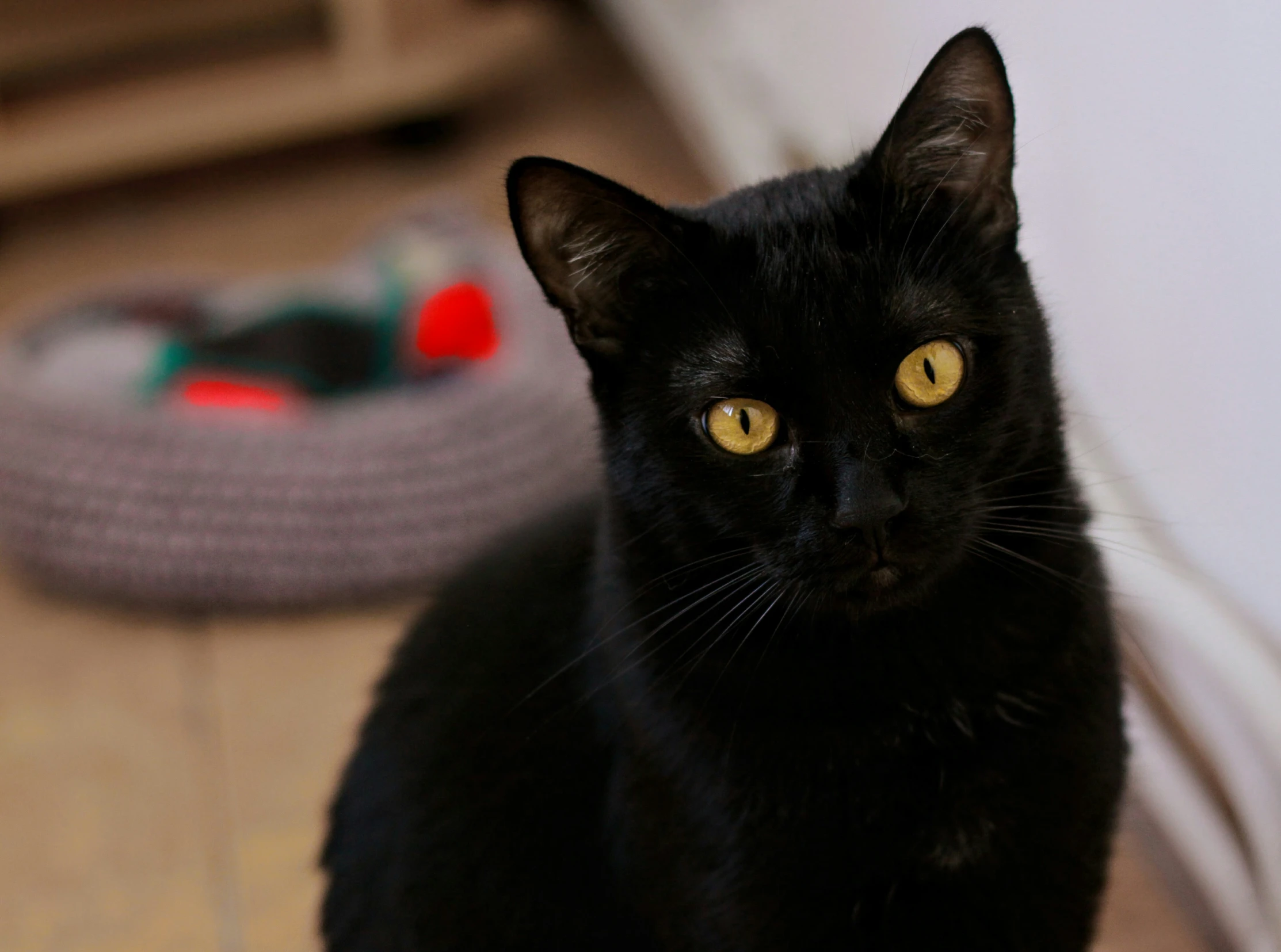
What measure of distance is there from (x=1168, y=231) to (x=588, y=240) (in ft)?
1.57

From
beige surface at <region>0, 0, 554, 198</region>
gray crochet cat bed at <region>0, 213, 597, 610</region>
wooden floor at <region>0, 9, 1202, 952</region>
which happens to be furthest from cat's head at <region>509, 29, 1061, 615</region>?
beige surface at <region>0, 0, 554, 198</region>

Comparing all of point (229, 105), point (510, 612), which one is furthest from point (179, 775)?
point (229, 105)

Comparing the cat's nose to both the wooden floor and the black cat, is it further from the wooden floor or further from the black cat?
the wooden floor

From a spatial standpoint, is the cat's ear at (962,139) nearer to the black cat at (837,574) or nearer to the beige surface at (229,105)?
the black cat at (837,574)

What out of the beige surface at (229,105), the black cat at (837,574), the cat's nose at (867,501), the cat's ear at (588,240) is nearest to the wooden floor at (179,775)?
the cat's ear at (588,240)

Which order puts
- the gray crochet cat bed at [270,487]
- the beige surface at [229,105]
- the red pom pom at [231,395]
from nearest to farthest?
the gray crochet cat bed at [270,487]
the red pom pom at [231,395]
the beige surface at [229,105]

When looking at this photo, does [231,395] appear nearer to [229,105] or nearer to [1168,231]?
[229,105]

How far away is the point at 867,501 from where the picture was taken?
732 millimetres

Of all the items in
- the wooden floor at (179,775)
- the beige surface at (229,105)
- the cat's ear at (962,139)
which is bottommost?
the wooden floor at (179,775)

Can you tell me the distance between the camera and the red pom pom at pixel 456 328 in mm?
1844

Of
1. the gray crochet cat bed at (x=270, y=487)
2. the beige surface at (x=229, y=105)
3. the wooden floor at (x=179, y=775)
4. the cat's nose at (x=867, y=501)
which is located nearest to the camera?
the cat's nose at (x=867, y=501)

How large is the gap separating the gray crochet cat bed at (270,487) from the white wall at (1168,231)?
60 centimetres

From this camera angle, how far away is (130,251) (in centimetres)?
248

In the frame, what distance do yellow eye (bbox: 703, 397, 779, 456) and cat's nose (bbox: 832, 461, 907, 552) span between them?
0.17 ft
